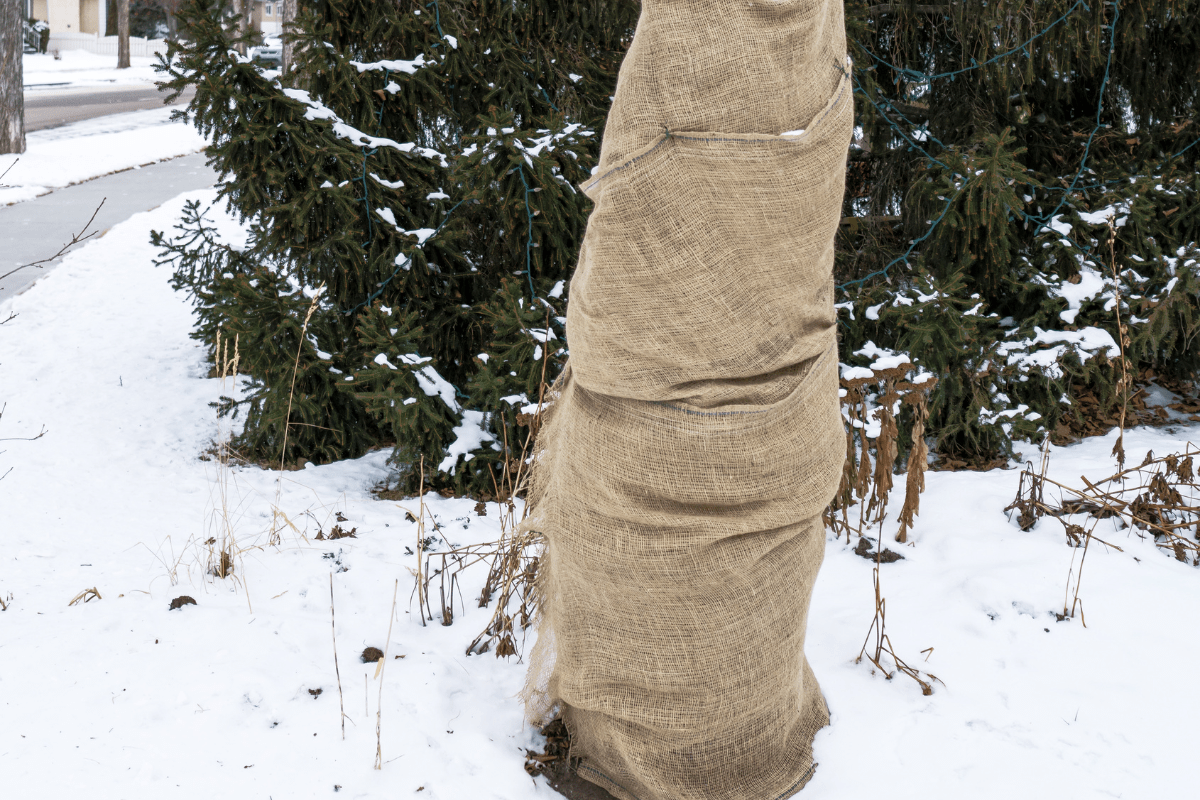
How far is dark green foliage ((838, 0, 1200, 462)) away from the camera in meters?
4.42

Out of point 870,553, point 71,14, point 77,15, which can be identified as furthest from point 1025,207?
point 71,14

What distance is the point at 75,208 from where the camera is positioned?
1117cm

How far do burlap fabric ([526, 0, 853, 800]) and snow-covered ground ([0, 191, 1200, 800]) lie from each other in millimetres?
410

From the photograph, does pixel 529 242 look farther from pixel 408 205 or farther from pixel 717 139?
Result: pixel 717 139

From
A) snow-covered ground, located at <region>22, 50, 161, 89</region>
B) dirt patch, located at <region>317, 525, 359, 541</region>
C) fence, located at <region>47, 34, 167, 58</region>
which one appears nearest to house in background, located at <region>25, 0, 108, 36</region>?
fence, located at <region>47, 34, 167, 58</region>

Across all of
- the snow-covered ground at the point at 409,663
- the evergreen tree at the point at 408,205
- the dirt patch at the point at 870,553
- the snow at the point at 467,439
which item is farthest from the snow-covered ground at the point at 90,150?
the dirt patch at the point at 870,553

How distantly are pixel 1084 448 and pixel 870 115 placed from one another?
221 cm

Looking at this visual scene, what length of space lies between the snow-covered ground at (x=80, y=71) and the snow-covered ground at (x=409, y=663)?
1100 inches

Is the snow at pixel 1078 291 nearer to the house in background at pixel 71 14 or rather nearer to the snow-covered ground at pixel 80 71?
the snow-covered ground at pixel 80 71

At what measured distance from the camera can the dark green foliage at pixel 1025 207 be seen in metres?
4.42

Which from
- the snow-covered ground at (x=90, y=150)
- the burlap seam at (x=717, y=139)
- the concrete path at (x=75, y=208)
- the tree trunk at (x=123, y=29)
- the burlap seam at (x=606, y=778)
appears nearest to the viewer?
the burlap seam at (x=717, y=139)

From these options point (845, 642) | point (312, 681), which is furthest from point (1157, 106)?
point (312, 681)

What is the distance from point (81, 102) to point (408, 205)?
978 inches

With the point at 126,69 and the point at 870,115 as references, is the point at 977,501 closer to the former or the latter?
the point at 870,115
